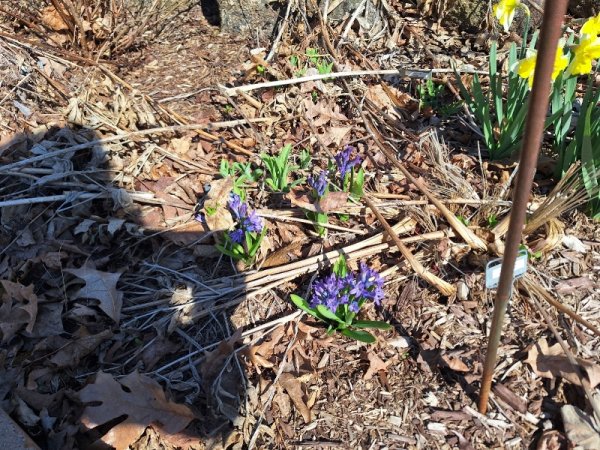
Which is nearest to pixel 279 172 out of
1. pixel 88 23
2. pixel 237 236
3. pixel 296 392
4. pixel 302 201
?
pixel 302 201

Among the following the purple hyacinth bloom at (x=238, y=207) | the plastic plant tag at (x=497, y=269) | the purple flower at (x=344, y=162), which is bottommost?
the purple hyacinth bloom at (x=238, y=207)

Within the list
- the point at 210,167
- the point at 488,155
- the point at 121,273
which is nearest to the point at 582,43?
the point at 488,155

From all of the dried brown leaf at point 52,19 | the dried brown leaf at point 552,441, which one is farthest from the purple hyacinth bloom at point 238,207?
the dried brown leaf at point 52,19

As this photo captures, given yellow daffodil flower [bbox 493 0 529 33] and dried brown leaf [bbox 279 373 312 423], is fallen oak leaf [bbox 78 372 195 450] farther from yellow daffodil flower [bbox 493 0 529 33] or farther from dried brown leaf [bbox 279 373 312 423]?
yellow daffodil flower [bbox 493 0 529 33]

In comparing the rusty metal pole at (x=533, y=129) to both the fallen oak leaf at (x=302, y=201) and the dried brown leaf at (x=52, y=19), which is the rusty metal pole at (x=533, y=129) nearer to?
the fallen oak leaf at (x=302, y=201)

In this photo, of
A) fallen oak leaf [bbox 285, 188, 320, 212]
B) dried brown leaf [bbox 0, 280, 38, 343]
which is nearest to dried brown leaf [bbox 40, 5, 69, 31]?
dried brown leaf [bbox 0, 280, 38, 343]

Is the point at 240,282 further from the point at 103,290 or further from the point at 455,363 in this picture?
the point at 455,363
